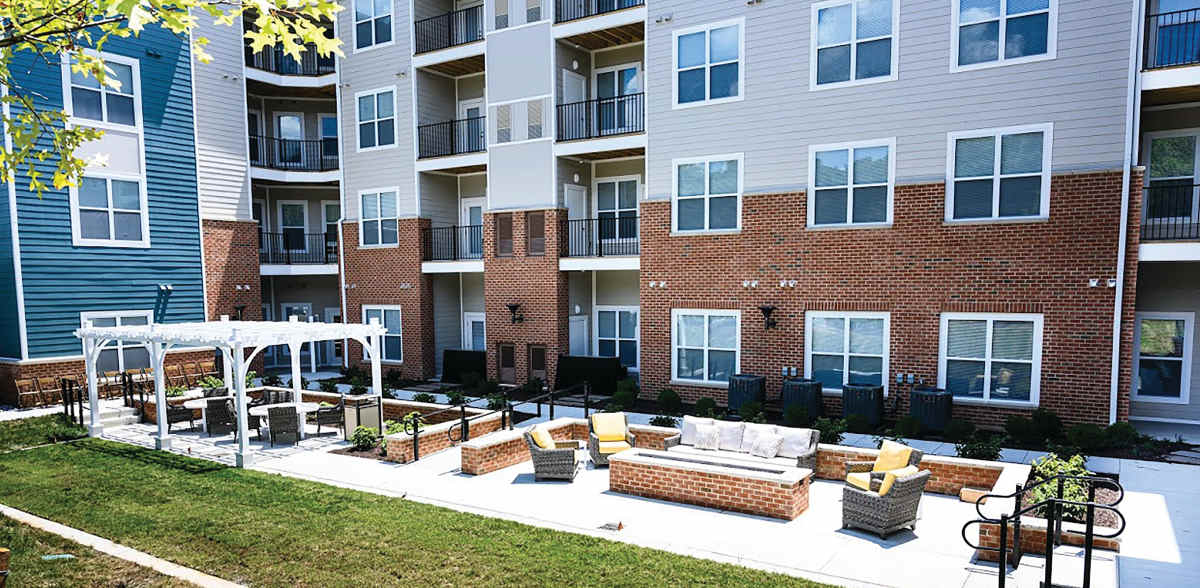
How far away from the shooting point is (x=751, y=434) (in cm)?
1145

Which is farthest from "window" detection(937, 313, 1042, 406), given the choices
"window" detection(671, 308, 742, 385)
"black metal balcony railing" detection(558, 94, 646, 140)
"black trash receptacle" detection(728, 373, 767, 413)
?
"black metal balcony railing" detection(558, 94, 646, 140)

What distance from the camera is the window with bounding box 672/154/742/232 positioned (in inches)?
648

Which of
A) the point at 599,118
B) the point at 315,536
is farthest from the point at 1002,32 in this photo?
the point at 315,536

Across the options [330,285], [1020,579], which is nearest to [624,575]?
[1020,579]

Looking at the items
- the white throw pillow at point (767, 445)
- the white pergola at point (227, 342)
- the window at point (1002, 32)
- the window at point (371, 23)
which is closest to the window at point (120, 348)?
the white pergola at point (227, 342)

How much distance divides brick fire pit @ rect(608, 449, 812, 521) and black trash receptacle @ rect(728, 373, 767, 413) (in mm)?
5328

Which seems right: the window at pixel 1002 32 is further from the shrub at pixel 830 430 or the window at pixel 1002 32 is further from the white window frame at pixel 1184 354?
the shrub at pixel 830 430

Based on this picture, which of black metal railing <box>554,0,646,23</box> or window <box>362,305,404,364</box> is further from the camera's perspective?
window <box>362,305,404,364</box>

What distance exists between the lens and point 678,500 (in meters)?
9.98

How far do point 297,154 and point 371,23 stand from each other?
20.0 feet

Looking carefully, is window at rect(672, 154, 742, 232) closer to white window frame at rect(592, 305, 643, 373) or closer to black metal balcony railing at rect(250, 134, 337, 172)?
white window frame at rect(592, 305, 643, 373)

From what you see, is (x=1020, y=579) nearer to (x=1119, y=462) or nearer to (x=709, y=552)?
(x=709, y=552)

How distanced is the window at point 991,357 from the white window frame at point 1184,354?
2.77 metres

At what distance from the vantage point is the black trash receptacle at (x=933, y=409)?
13742 millimetres
